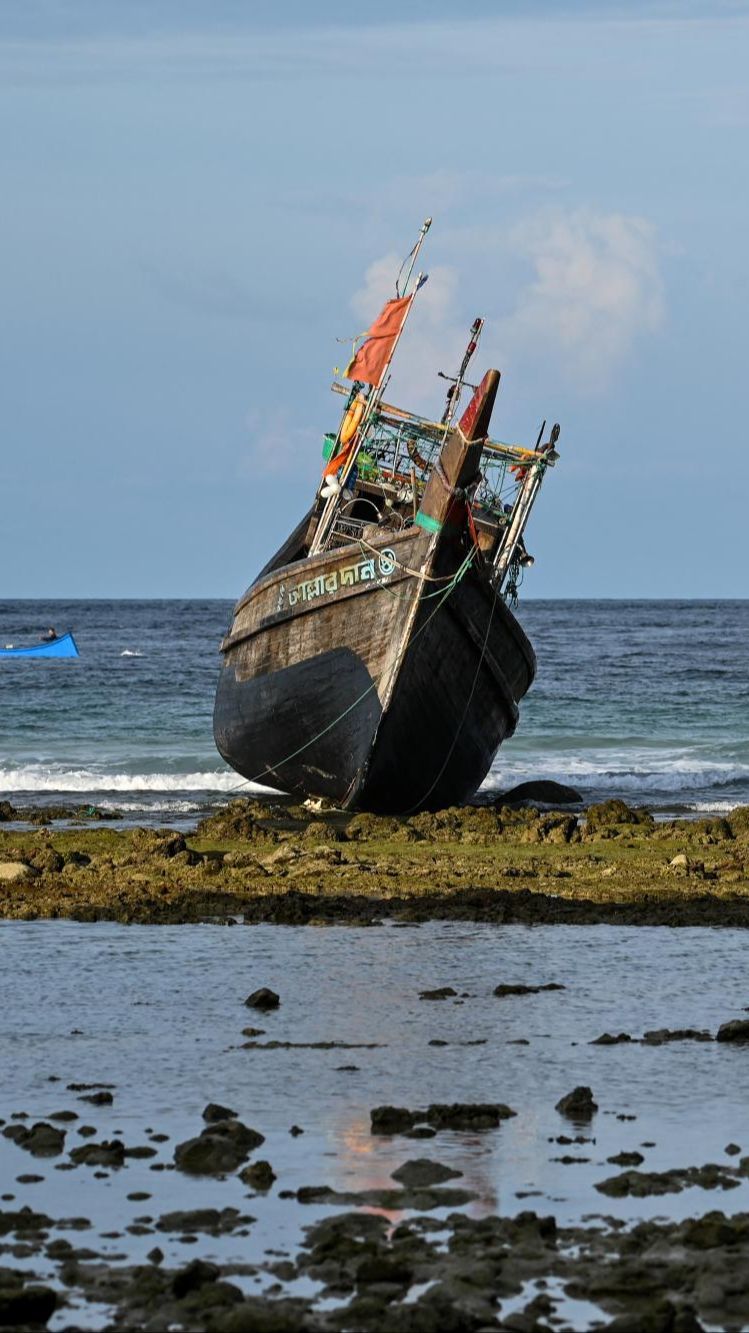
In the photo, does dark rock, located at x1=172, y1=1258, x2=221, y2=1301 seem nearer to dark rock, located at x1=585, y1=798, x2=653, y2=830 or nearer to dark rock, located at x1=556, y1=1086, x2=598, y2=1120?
dark rock, located at x1=556, y1=1086, x2=598, y2=1120

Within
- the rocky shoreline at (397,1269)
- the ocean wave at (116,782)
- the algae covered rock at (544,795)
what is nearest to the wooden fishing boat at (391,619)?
the algae covered rock at (544,795)

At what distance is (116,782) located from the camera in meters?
31.7

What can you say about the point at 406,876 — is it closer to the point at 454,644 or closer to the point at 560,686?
the point at 454,644

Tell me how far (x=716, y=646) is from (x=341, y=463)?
189 feet

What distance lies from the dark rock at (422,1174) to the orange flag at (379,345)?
17.3 m

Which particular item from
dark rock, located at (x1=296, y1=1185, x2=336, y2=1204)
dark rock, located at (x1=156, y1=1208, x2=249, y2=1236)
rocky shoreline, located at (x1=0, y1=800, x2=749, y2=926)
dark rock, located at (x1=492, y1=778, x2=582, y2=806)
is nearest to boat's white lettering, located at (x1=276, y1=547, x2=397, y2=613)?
rocky shoreline, located at (x1=0, y1=800, x2=749, y2=926)

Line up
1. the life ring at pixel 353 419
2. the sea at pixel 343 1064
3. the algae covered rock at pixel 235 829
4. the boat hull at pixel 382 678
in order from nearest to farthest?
the sea at pixel 343 1064
the algae covered rock at pixel 235 829
the boat hull at pixel 382 678
the life ring at pixel 353 419

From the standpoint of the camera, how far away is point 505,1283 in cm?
683

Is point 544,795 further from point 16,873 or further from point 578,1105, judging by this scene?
point 578,1105

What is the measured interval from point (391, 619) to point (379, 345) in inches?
153

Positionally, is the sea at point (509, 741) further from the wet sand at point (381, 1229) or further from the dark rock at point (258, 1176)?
the dark rock at point (258, 1176)

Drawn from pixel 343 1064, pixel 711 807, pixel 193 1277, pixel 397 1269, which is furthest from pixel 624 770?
pixel 193 1277

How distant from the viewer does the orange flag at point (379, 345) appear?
24422mm

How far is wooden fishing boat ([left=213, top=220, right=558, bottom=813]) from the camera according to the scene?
22844 millimetres
